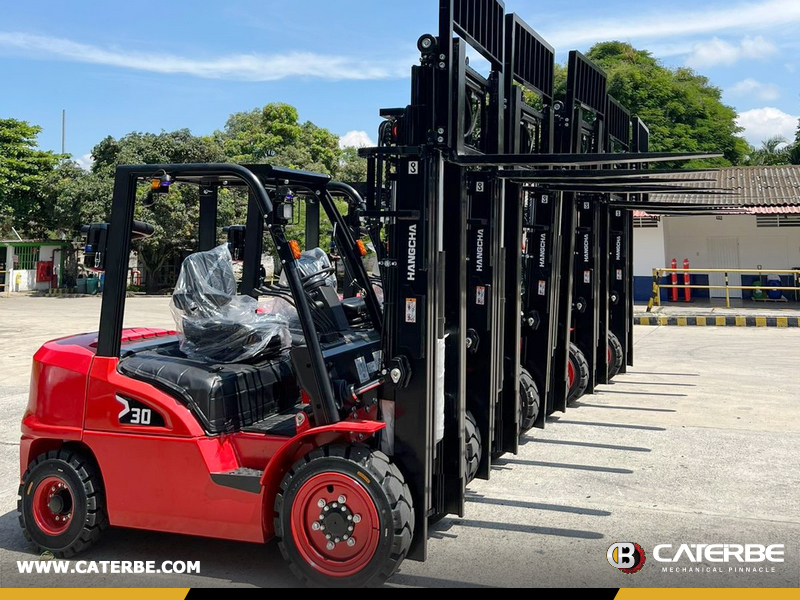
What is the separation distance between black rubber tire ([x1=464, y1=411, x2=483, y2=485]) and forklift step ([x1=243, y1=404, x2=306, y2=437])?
1223mm

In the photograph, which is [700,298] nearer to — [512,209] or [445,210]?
[512,209]

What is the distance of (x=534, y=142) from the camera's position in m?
8.08

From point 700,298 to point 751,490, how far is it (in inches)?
828

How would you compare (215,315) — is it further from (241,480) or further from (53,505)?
(53,505)

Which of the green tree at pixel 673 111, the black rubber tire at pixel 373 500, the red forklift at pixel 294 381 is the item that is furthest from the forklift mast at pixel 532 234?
the green tree at pixel 673 111

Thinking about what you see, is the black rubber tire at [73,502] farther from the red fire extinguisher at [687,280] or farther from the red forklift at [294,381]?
the red fire extinguisher at [687,280]

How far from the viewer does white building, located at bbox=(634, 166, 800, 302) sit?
82.4 ft

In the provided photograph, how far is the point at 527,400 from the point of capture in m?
7.40

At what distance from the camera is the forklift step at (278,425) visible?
4.64m

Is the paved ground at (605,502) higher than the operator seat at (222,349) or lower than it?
lower

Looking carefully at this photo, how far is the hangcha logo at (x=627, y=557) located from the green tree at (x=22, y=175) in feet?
116

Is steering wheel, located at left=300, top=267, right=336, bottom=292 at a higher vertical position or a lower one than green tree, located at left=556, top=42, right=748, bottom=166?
lower

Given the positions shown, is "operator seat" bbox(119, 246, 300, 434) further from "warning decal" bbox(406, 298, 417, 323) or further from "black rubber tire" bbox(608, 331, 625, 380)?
"black rubber tire" bbox(608, 331, 625, 380)

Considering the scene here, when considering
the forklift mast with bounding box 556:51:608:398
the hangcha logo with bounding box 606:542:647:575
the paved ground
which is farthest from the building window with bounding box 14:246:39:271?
the hangcha logo with bounding box 606:542:647:575
